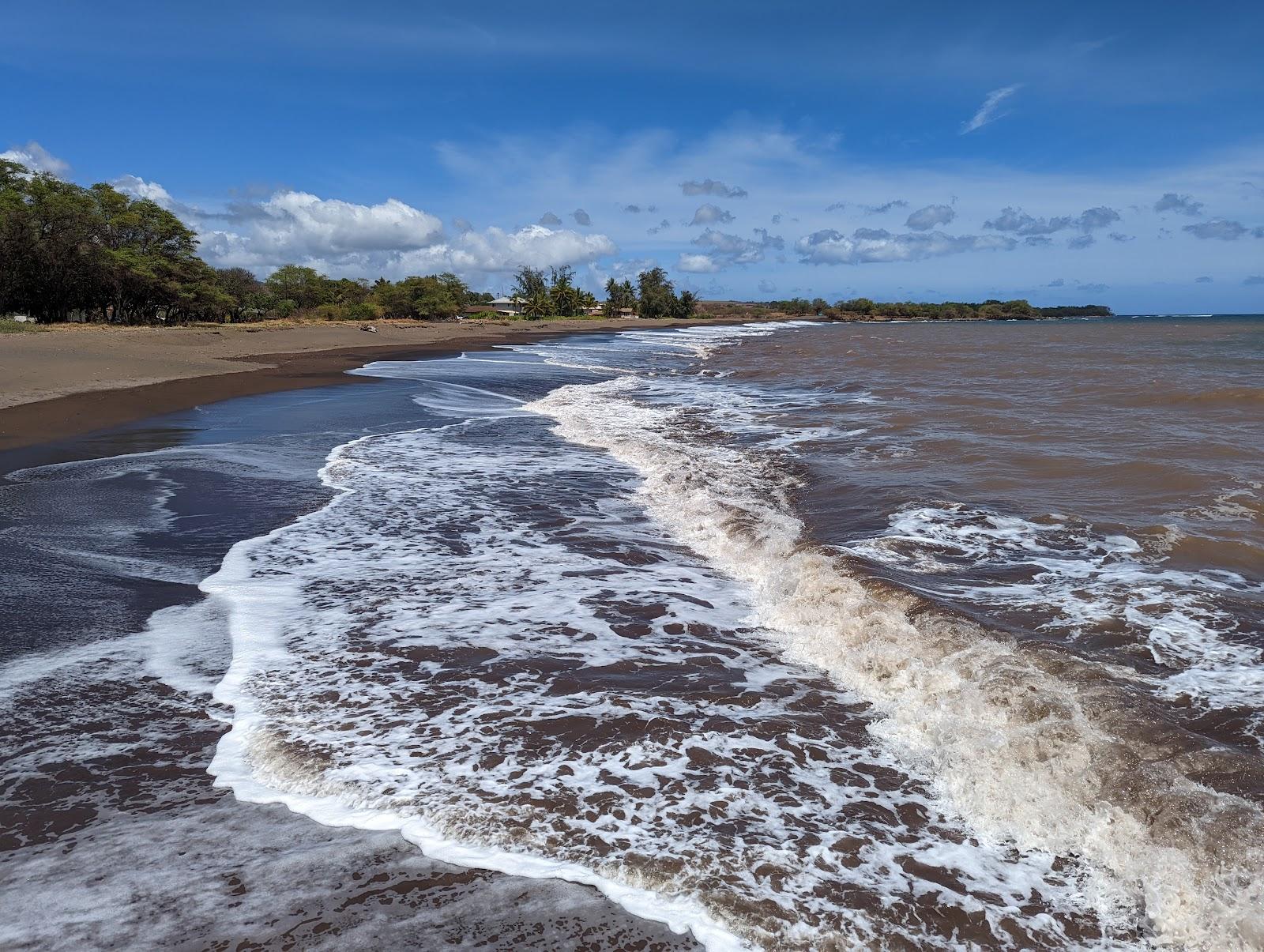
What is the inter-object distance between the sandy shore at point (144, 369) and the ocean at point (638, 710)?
6.06 metres

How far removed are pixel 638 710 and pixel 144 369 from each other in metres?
21.9

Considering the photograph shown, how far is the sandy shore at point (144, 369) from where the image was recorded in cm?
1388

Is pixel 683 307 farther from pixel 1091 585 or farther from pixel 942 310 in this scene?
pixel 1091 585

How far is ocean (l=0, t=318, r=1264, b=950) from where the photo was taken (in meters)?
2.70

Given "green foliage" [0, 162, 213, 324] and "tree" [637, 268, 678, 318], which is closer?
"green foliage" [0, 162, 213, 324]

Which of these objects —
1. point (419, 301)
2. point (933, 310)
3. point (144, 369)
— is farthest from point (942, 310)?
point (144, 369)

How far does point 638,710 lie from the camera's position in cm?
408

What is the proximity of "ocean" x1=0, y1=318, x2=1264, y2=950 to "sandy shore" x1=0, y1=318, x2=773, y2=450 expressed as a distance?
6.06 meters

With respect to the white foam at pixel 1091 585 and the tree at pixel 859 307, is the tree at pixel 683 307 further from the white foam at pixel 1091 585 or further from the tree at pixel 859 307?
the white foam at pixel 1091 585

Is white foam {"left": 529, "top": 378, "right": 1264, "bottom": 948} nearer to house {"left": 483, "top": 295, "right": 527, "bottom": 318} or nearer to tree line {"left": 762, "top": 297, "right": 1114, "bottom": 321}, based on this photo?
house {"left": 483, "top": 295, "right": 527, "bottom": 318}

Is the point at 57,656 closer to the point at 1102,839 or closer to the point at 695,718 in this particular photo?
the point at 695,718

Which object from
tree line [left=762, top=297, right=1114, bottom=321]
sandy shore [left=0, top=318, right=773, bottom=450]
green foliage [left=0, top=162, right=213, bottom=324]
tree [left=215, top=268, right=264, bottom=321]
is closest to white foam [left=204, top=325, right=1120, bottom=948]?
sandy shore [left=0, top=318, right=773, bottom=450]

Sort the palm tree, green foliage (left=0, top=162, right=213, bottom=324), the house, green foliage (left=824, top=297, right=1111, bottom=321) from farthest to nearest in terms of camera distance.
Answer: green foliage (left=824, top=297, right=1111, bottom=321) → the house → the palm tree → green foliage (left=0, top=162, right=213, bottom=324)

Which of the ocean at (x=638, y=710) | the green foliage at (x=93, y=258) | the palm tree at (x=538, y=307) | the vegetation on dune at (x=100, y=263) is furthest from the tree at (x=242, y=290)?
the ocean at (x=638, y=710)
